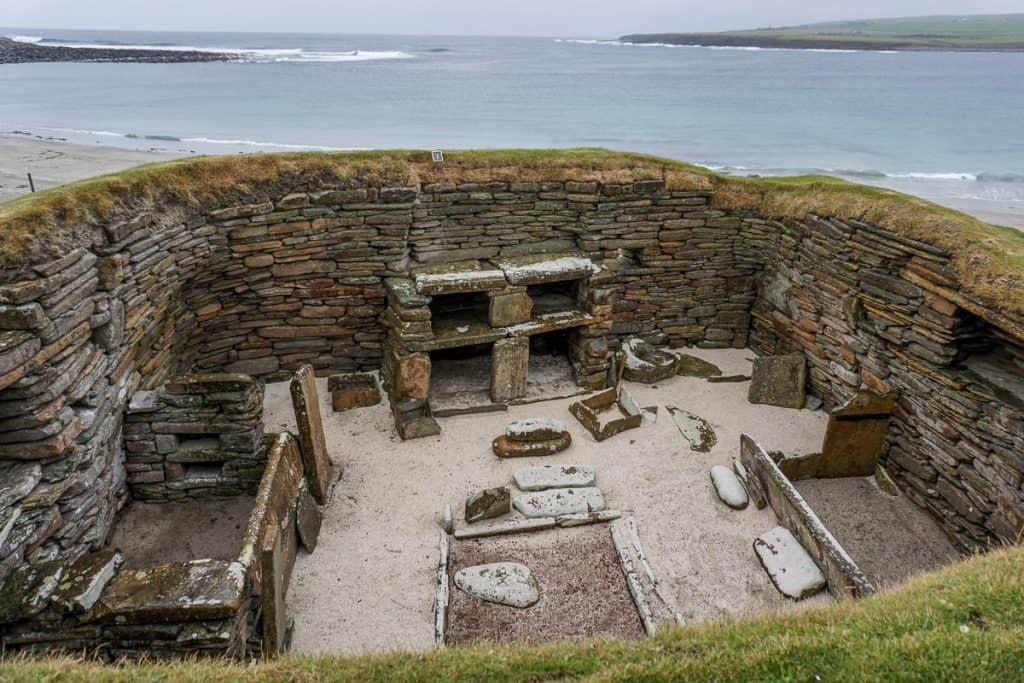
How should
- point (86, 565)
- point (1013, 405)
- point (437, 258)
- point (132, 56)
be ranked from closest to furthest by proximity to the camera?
1. point (86, 565)
2. point (1013, 405)
3. point (437, 258)
4. point (132, 56)

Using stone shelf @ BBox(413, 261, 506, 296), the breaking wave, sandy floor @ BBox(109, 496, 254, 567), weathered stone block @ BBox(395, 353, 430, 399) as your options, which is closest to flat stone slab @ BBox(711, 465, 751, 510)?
stone shelf @ BBox(413, 261, 506, 296)

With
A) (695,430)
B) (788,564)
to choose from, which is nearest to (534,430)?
(695,430)

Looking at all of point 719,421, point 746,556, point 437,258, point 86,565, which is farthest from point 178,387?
point 719,421

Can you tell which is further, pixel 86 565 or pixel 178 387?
pixel 178 387

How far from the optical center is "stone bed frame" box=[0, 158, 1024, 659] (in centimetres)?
588

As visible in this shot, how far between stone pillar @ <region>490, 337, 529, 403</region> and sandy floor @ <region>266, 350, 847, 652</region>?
0.26 metres

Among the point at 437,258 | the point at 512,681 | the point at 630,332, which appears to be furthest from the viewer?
the point at 630,332

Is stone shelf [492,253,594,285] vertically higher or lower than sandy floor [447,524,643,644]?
higher

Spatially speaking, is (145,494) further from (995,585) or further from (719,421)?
(995,585)

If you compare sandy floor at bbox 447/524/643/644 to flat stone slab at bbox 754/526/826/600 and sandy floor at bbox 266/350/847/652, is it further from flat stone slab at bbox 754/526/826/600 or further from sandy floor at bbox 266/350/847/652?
flat stone slab at bbox 754/526/826/600

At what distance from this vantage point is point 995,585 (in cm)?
439

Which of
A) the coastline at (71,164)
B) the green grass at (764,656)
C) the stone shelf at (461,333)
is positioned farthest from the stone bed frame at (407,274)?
the coastline at (71,164)

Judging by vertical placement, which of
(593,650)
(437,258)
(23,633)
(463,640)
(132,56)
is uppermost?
(132,56)

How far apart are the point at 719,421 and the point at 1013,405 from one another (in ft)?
10.8
